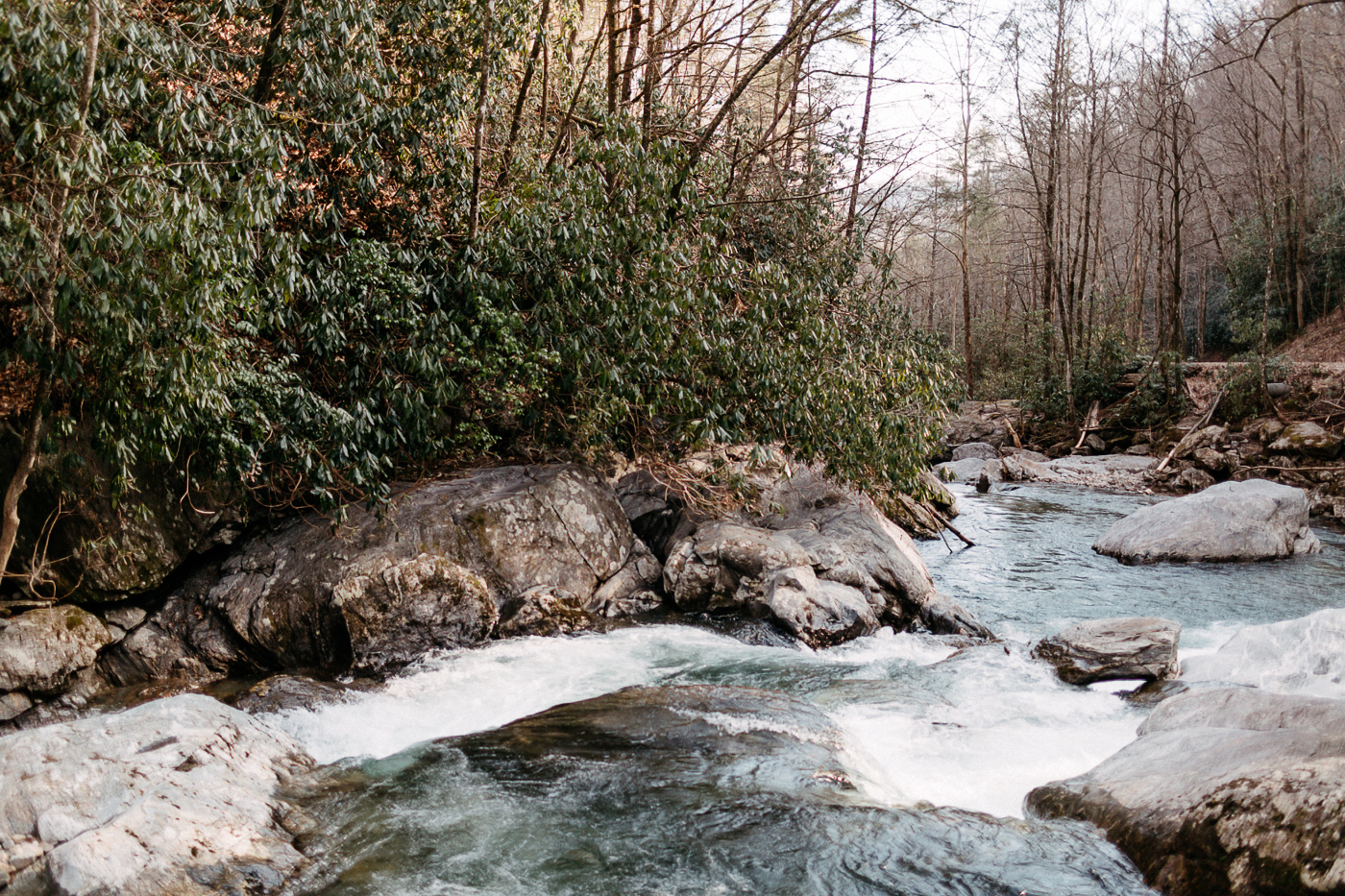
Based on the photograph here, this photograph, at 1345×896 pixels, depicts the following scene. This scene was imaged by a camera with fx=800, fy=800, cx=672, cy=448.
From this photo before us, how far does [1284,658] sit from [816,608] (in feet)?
12.4

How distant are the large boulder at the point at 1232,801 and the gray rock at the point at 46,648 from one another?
6.84 metres

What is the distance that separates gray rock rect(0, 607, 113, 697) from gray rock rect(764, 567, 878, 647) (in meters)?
5.73

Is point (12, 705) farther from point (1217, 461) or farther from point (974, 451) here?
point (974, 451)

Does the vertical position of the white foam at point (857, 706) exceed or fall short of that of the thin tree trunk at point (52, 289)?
it falls short

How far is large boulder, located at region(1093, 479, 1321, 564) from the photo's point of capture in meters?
10.5

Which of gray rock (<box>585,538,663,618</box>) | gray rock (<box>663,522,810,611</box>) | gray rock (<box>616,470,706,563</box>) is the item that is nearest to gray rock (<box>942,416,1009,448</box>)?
gray rock (<box>616,470,706,563</box>)

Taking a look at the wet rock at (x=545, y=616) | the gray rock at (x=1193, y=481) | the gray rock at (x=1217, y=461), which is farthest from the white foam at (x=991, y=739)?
the gray rock at (x=1217, y=461)

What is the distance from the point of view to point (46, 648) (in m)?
6.04

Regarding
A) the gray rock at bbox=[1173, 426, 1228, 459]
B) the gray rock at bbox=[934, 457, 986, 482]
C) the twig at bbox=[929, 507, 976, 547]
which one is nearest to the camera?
the twig at bbox=[929, 507, 976, 547]

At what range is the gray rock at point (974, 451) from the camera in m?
21.0

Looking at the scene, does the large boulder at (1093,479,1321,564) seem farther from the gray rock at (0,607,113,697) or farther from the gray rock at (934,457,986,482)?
the gray rock at (0,607,113,697)

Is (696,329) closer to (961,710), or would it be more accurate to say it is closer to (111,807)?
(961,710)

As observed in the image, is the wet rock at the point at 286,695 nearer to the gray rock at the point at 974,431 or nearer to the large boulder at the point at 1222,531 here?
the large boulder at the point at 1222,531

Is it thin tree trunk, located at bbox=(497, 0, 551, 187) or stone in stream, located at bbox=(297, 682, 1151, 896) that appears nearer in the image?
stone in stream, located at bbox=(297, 682, 1151, 896)
